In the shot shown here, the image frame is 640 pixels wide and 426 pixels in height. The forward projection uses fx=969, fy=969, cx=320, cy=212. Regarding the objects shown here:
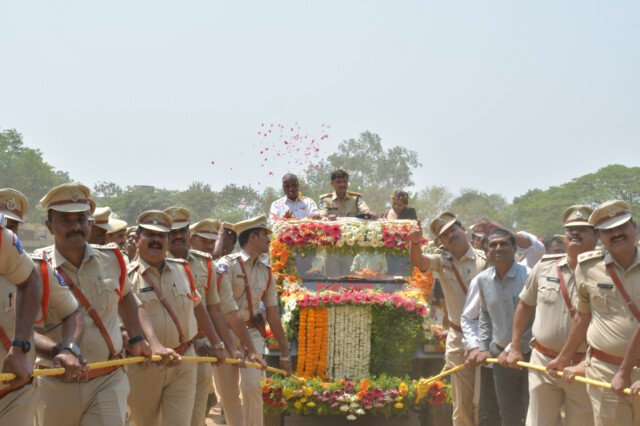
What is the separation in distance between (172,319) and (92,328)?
133 centimetres

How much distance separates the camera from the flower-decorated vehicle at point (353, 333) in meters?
10.3

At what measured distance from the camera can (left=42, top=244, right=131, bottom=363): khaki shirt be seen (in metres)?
6.11

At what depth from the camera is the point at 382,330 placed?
418 inches

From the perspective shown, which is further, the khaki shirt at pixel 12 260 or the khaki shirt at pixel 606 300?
the khaki shirt at pixel 606 300

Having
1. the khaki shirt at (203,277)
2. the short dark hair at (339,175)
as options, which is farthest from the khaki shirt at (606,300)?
the short dark hair at (339,175)

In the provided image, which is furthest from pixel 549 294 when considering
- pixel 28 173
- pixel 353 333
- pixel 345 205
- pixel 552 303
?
pixel 28 173

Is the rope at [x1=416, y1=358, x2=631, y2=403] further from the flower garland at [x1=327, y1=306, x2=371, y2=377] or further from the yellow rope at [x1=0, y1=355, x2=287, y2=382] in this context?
the yellow rope at [x1=0, y1=355, x2=287, y2=382]

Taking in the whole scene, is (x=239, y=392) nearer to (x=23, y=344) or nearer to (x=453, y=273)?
(x=453, y=273)

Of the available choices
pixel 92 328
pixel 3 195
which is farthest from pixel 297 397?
pixel 3 195

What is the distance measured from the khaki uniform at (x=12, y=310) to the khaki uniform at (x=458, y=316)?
16.6ft

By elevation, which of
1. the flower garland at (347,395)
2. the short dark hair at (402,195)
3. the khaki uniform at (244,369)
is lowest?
the flower garland at (347,395)

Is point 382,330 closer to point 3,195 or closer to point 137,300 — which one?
point 137,300

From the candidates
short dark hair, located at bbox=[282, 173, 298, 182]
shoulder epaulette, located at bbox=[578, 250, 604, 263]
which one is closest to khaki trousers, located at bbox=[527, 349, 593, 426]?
shoulder epaulette, located at bbox=[578, 250, 604, 263]

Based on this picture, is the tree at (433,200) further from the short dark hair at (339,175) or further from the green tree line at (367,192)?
the short dark hair at (339,175)
